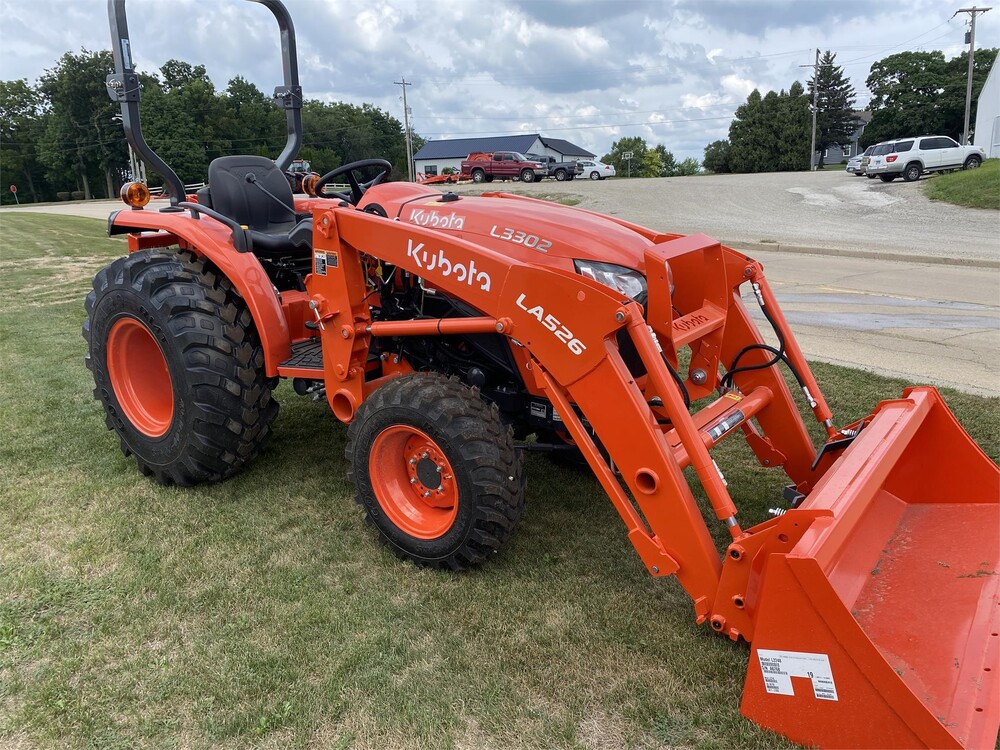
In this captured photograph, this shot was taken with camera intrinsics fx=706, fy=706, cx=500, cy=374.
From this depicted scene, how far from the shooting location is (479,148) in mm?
66562

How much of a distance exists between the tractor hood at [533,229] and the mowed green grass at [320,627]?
4.29ft

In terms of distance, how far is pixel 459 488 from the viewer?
2797mm

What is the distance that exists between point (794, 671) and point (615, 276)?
5.28 ft

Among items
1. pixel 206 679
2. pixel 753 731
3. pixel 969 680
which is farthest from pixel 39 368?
pixel 969 680

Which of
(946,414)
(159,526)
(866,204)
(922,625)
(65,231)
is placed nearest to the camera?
(922,625)

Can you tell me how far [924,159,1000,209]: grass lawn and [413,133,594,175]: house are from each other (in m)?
45.9

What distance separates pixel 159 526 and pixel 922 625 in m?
3.22

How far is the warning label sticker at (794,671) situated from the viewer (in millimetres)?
1967

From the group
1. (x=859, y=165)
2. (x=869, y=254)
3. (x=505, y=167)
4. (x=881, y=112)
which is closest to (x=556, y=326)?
(x=869, y=254)

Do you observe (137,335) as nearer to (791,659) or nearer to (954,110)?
(791,659)

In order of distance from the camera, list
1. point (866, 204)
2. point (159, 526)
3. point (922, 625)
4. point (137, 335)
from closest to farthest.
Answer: point (922, 625), point (159, 526), point (137, 335), point (866, 204)

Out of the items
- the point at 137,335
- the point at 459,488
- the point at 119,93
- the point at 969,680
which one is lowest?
the point at 969,680

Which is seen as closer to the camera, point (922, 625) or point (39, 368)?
point (922, 625)

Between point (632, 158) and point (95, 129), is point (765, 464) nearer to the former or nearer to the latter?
point (95, 129)
